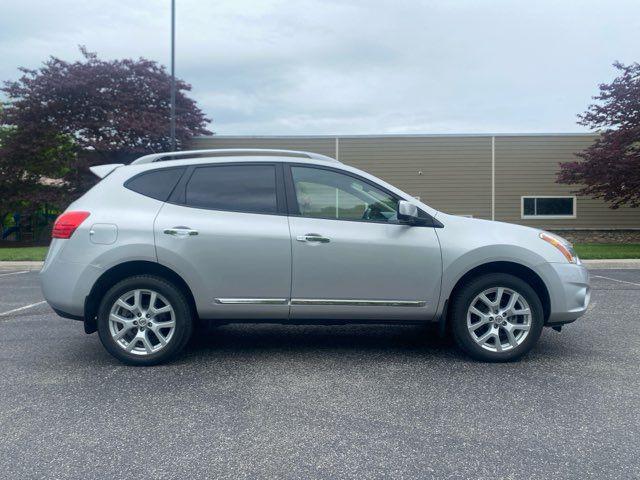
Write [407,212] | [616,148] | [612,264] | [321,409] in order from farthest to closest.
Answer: [616,148]
[612,264]
[407,212]
[321,409]

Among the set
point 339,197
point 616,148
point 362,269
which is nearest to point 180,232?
point 339,197

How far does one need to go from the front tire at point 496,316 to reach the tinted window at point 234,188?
1860 millimetres

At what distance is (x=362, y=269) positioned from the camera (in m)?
5.05

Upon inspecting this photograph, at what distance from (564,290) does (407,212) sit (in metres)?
1.55

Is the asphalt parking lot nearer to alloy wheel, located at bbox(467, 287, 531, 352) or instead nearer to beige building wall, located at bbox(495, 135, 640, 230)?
alloy wheel, located at bbox(467, 287, 531, 352)

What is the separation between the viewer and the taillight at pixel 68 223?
5.05 metres

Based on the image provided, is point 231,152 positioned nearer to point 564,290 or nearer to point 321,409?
point 321,409

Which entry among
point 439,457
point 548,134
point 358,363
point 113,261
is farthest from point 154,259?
point 548,134

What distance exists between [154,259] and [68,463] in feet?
6.77

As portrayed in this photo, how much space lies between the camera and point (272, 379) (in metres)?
4.75

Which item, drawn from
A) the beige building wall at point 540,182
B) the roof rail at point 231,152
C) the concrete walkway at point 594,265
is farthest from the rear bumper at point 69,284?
the beige building wall at point 540,182

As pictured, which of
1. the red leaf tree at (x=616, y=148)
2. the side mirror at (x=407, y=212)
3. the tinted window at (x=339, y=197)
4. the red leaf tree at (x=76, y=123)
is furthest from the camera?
the red leaf tree at (x=76, y=123)

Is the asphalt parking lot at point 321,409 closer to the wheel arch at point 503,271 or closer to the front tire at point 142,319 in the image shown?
the front tire at point 142,319

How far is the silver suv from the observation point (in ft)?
16.5
